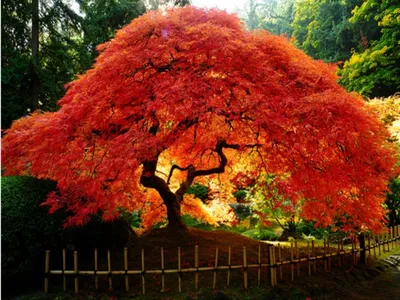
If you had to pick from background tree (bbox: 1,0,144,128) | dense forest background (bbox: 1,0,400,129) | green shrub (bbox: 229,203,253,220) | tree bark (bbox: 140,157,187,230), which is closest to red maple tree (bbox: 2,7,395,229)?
tree bark (bbox: 140,157,187,230)

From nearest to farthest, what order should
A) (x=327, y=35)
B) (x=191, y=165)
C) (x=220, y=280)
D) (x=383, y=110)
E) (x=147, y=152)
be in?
(x=147, y=152) < (x=220, y=280) < (x=191, y=165) < (x=383, y=110) < (x=327, y=35)

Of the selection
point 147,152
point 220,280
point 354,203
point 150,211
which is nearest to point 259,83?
point 147,152

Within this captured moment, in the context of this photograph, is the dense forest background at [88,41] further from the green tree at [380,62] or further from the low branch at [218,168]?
the low branch at [218,168]

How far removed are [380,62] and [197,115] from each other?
14.2 meters

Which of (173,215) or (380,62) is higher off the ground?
(380,62)

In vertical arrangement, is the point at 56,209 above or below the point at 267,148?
below

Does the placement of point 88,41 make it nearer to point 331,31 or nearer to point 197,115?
point 197,115

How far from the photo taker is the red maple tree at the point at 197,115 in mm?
4672

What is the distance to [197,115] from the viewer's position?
4.88 metres

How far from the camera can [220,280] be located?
538 cm

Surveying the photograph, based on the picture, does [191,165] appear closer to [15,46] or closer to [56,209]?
[56,209]

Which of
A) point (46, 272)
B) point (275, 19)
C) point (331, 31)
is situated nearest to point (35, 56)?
point (46, 272)

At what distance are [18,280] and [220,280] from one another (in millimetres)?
2784

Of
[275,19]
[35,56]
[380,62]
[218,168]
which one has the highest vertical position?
[275,19]
